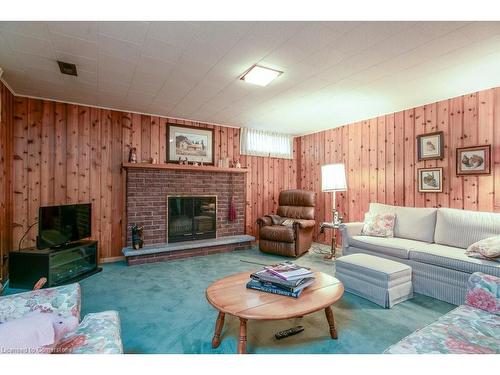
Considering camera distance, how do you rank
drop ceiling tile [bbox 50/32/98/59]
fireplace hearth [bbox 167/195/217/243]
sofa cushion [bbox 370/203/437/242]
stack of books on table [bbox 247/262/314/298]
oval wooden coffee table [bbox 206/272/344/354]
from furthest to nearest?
1. fireplace hearth [bbox 167/195/217/243]
2. sofa cushion [bbox 370/203/437/242]
3. drop ceiling tile [bbox 50/32/98/59]
4. stack of books on table [bbox 247/262/314/298]
5. oval wooden coffee table [bbox 206/272/344/354]

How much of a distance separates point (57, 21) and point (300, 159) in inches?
186

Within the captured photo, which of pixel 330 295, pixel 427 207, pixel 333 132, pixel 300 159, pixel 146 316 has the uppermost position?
A: pixel 333 132

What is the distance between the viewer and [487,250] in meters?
2.41

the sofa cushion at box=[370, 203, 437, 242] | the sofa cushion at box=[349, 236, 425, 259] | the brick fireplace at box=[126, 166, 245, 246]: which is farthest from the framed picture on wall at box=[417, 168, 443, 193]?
the brick fireplace at box=[126, 166, 245, 246]

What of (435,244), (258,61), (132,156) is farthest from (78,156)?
(435,244)

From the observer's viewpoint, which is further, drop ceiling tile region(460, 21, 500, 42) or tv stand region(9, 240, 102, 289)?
tv stand region(9, 240, 102, 289)

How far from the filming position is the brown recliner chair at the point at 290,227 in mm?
4227

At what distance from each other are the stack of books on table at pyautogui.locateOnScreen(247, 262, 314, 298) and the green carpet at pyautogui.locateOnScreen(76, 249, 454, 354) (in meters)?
0.38

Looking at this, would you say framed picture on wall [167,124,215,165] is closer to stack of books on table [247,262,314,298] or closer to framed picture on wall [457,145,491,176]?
stack of books on table [247,262,314,298]

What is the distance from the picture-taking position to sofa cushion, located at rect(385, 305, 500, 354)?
1.23 meters

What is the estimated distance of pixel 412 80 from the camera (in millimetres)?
2873

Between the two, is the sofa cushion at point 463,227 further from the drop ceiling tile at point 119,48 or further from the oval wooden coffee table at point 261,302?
the drop ceiling tile at point 119,48
